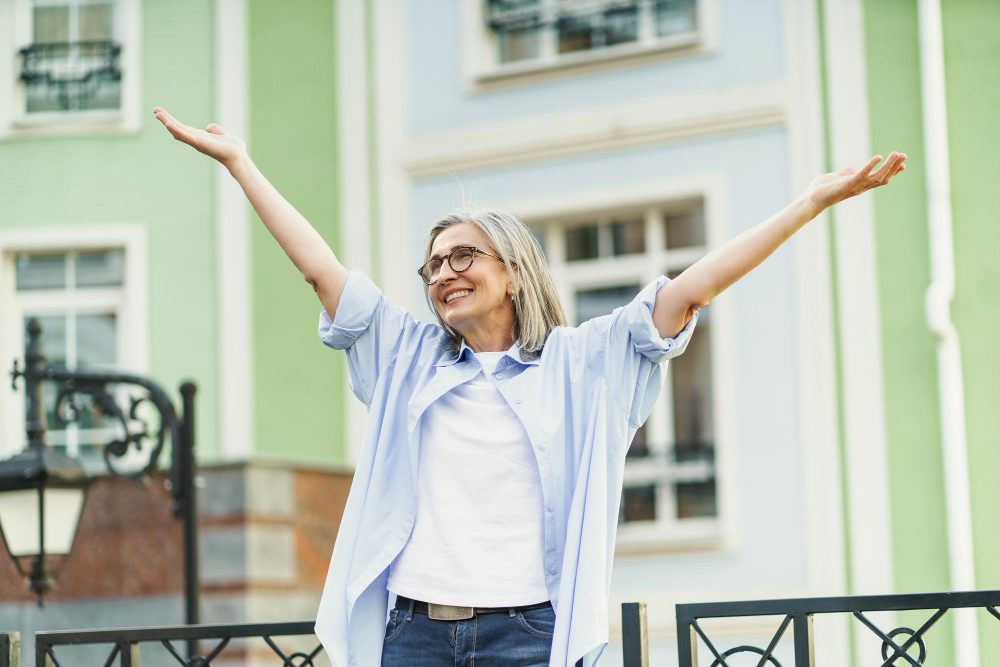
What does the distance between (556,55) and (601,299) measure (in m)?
1.62

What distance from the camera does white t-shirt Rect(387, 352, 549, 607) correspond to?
2.46 m

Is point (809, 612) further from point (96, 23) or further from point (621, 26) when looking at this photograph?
point (96, 23)

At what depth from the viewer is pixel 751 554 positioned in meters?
7.87

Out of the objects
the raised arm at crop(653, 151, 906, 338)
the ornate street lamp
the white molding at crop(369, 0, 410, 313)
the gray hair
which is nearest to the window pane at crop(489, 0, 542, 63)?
the white molding at crop(369, 0, 410, 313)

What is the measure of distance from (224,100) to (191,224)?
88 centimetres

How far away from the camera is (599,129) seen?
858 centimetres

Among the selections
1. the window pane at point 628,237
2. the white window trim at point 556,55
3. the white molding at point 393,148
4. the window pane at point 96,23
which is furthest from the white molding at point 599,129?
the window pane at point 96,23

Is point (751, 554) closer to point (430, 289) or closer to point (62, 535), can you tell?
point (62, 535)

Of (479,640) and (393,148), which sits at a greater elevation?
(393,148)

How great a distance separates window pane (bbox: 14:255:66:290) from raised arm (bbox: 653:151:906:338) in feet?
24.9

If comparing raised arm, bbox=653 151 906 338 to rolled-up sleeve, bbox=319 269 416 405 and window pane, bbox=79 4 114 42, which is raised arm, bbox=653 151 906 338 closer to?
rolled-up sleeve, bbox=319 269 416 405

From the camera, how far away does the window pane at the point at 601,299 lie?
339 inches

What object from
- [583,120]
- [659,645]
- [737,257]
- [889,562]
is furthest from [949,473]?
[737,257]

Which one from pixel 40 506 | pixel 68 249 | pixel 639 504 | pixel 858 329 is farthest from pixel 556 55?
pixel 40 506
